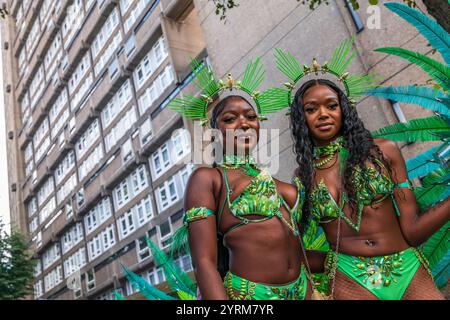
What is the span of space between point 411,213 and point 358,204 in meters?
0.26

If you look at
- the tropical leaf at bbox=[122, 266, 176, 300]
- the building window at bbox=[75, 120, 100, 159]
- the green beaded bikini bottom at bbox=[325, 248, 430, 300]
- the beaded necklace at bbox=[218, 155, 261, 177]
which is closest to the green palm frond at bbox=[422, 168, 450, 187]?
the green beaded bikini bottom at bbox=[325, 248, 430, 300]

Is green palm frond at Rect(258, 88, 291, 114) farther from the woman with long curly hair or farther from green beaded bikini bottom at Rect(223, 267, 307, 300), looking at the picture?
green beaded bikini bottom at Rect(223, 267, 307, 300)

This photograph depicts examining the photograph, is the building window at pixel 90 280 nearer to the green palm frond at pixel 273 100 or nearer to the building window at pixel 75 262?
the building window at pixel 75 262

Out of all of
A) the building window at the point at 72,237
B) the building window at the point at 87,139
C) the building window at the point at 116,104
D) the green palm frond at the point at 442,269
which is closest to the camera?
the green palm frond at the point at 442,269

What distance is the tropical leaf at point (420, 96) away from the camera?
2.85 m

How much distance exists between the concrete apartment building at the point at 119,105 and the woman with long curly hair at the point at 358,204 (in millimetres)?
6094

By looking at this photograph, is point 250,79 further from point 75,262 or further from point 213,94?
point 75,262

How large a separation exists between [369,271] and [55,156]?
106 ft

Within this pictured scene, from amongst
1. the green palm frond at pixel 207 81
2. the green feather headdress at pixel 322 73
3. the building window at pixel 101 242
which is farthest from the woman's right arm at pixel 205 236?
the building window at pixel 101 242

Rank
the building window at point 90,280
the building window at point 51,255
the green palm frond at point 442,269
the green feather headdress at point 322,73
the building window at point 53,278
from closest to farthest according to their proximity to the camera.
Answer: the green feather headdress at point 322,73, the green palm frond at point 442,269, the building window at point 90,280, the building window at point 53,278, the building window at point 51,255

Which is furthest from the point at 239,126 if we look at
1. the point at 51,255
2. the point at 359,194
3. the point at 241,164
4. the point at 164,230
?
the point at 51,255

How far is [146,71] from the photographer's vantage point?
22375mm

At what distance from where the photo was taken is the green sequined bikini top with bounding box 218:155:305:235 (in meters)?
2.40

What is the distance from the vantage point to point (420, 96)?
9.80 feet
